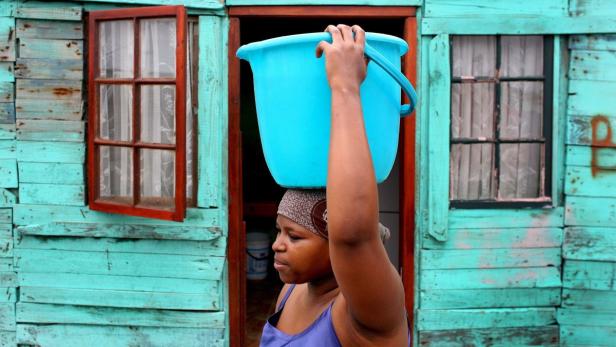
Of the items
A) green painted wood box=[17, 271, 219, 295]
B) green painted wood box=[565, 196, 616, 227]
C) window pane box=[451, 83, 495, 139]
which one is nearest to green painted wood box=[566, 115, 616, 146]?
green painted wood box=[565, 196, 616, 227]

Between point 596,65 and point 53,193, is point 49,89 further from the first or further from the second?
point 596,65

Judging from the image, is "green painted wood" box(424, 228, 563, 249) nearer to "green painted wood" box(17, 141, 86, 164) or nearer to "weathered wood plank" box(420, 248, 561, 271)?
"weathered wood plank" box(420, 248, 561, 271)

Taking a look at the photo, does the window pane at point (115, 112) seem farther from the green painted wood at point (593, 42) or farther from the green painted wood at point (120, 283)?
the green painted wood at point (593, 42)

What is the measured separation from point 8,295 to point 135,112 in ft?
5.19

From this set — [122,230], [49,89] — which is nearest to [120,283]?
[122,230]

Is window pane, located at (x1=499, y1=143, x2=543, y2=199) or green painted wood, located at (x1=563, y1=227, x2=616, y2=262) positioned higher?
window pane, located at (x1=499, y1=143, x2=543, y2=199)

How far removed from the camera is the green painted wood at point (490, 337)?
4.18 m

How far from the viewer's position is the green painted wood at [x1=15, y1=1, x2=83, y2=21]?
4051 mm

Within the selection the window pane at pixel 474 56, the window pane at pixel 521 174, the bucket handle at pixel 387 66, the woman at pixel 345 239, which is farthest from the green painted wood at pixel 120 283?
the bucket handle at pixel 387 66

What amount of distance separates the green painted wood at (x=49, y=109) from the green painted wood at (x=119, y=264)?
0.91 m

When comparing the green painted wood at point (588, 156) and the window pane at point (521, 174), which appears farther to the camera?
the window pane at point (521, 174)

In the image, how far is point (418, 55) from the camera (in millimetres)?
4059

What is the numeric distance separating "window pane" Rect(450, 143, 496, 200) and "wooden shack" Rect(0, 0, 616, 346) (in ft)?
0.04

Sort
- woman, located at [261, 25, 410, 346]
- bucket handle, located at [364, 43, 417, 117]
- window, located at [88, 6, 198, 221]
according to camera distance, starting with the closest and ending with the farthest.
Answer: woman, located at [261, 25, 410, 346] → bucket handle, located at [364, 43, 417, 117] → window, located at [88, 6, 198, 221]
